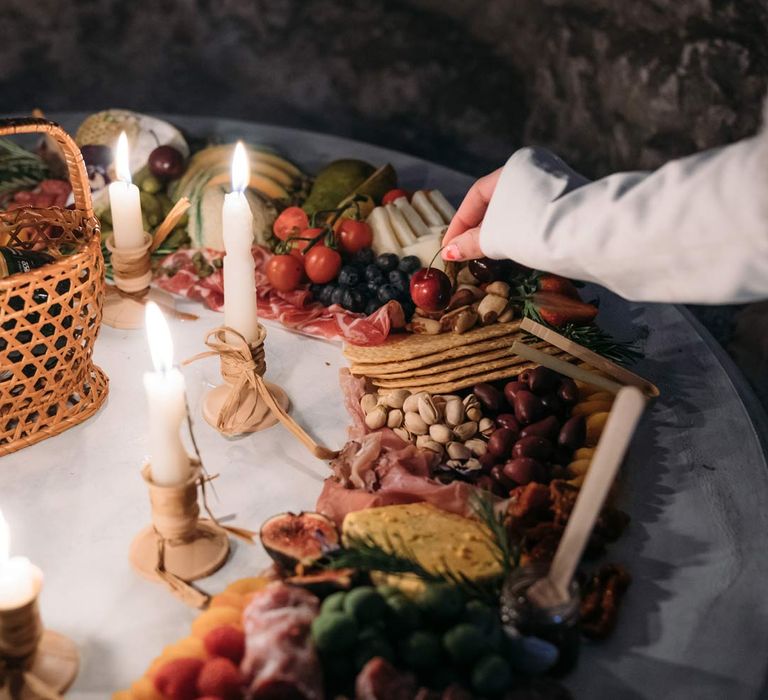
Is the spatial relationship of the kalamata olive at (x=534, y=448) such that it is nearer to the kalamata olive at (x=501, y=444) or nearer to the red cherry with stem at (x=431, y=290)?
the kalamata olive at (x=501, y=444)

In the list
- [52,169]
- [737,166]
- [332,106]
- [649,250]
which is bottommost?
[332,106]

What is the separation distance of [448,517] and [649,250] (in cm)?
53

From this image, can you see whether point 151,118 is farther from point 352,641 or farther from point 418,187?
point 352,641

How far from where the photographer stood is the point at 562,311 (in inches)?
75.6

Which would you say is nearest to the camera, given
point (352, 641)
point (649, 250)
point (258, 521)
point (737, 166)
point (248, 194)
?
point (352, 641)

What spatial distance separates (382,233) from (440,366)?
511 millimetres

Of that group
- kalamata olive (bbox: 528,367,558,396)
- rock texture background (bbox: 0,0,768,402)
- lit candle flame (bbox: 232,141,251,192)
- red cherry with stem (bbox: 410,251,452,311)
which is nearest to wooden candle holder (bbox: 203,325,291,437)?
lit candle flame (bbox: 232,141,251,192)

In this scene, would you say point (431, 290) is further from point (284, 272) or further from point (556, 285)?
point (284, 272)

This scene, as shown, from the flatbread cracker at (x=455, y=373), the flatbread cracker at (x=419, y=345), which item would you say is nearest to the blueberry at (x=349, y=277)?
the flatbread cracker at (x=419, y=345)

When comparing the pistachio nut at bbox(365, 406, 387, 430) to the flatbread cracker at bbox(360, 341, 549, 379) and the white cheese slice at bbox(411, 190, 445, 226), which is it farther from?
the white cheese slice at bbox(411, 190, 445, 226)

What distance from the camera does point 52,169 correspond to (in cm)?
256

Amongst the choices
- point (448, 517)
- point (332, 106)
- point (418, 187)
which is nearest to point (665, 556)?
point (448, 517)

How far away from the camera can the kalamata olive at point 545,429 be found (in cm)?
167

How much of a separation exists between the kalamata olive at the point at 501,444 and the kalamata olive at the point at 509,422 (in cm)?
2
